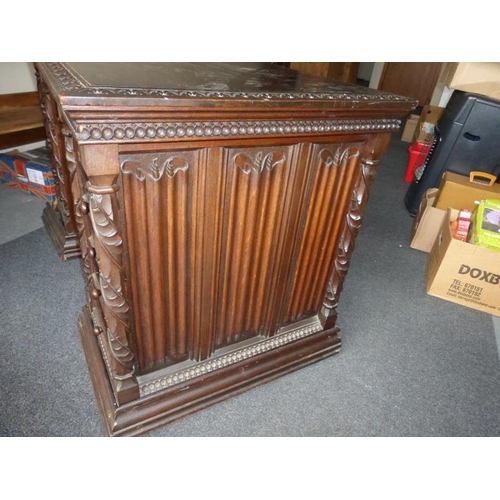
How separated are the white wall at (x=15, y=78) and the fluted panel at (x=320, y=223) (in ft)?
7.30

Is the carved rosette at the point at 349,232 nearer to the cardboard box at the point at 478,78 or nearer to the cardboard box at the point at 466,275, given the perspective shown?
the cardboard box at the point at 466,275

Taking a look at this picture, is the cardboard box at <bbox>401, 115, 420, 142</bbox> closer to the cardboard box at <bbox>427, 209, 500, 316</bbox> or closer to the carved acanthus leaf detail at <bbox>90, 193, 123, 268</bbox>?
the cardboard box at <bbox>427, 209, 500, 316</bbox>

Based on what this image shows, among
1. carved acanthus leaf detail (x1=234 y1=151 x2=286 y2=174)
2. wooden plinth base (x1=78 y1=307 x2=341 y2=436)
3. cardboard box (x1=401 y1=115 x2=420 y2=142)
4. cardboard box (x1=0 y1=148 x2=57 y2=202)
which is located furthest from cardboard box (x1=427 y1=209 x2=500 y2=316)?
cardboard box (x1=401 y1=115 x2=420 y2=142)

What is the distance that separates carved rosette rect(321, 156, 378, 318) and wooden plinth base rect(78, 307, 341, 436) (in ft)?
0.45

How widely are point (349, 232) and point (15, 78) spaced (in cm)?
231

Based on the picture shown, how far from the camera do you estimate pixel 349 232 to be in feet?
3.67

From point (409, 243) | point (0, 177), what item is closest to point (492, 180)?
point (409, 243)

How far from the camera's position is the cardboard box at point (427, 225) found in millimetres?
1950

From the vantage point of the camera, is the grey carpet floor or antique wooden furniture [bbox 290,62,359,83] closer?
the grey carpet floor

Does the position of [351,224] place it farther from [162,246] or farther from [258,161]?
[162,246]

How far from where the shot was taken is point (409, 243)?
2129mm

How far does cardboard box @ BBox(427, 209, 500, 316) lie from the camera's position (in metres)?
1.56
